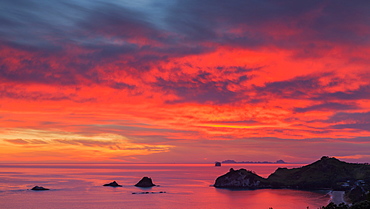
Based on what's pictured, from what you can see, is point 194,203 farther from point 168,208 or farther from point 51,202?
point 51,202

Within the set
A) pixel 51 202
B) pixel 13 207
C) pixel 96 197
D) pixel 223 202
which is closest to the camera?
pixel 13 207

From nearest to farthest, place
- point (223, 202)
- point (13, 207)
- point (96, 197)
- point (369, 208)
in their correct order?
point (369, 208) < point (13, 207) < point (223, 202) < point (96, 197)

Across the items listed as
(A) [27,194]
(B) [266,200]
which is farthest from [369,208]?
(A) [27,194]

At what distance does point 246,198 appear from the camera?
17550 centimetres

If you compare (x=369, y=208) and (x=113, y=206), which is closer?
(x=369, y=208)

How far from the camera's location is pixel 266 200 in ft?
545

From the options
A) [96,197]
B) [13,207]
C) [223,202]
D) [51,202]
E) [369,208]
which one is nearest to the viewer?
[369,208]

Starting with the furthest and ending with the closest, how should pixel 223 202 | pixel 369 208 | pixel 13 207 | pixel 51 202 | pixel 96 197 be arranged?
pixel 96 197, pixel 223 202, pixel 51 202, pixel 13 207, pixel 369 208

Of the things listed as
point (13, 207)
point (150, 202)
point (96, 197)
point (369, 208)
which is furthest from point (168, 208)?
point (369, 208)

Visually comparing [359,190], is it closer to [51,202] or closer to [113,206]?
[113,206]

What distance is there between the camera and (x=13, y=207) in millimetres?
134250

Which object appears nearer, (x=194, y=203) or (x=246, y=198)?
(x=194, y=203)

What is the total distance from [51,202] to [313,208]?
101583 mm

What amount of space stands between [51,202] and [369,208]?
12635 centimetres
